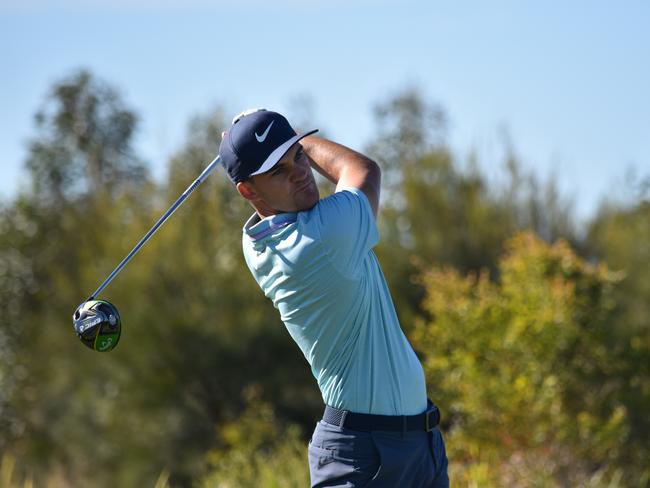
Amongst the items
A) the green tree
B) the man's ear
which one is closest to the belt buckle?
the man's ear

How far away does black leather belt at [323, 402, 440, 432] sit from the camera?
3574 mm

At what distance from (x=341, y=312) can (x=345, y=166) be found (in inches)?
21.8

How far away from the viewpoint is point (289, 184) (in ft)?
11.8

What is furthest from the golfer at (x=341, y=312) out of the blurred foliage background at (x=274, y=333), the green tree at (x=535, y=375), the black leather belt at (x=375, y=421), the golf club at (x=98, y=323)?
the green tree at (x=535, y=375)

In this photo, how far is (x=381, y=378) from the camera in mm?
3570

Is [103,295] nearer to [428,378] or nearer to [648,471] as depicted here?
[428,378]

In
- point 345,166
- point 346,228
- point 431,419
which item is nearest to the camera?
point 346,228

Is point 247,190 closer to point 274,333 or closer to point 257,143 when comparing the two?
point 257,143

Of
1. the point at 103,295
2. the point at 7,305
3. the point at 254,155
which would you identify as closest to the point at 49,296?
the point at 7,305

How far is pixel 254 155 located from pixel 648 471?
23.8 ft

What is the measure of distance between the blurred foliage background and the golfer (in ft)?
11.9

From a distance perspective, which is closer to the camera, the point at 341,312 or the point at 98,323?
the point at 341,312

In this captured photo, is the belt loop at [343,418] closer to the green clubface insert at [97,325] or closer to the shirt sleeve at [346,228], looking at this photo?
the shirt sleeve at [346,228]

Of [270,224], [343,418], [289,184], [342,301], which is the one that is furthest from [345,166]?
[343,418]
